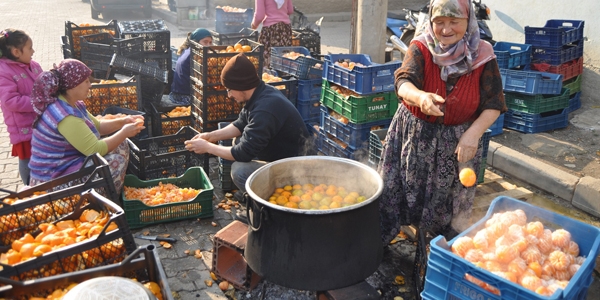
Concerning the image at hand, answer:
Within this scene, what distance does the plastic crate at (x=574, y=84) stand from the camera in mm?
8227

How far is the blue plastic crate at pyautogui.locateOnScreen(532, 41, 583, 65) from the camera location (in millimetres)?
7938

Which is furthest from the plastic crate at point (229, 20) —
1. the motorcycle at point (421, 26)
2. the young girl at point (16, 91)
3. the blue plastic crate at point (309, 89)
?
the young girl at point (16, 91)

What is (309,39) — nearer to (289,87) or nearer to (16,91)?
(289,87)

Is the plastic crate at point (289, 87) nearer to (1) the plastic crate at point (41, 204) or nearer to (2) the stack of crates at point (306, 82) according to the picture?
(2) the stack of crates at point (306, 82)

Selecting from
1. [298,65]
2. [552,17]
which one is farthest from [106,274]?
[552,17]

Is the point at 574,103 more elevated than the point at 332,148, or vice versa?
the point at 574,103

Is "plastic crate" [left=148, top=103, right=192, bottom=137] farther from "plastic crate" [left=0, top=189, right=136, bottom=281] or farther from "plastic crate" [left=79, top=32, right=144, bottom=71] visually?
"plastic crate" [left=0, top=189, right=136, bottom=281]

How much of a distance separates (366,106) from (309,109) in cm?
154

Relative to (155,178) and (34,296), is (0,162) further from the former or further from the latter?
(34,296)

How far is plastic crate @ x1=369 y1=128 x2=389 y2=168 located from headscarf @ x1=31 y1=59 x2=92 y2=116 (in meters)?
3.00

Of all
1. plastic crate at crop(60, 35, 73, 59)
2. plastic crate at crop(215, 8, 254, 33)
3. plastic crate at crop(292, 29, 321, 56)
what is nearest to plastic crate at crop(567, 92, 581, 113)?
plastic crate at crop(292, 29, 321, 56)

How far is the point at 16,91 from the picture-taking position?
17.6ft

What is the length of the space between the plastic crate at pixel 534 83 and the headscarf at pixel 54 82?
5.87 meters

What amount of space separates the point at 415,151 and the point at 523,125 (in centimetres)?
426
